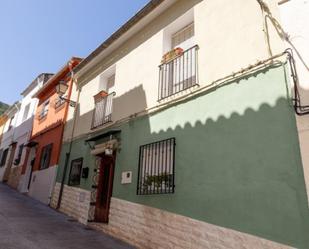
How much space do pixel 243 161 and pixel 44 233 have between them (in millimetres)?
4784

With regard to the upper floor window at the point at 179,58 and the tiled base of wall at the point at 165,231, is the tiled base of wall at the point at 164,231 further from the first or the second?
the upper floor window at the point at 179,58

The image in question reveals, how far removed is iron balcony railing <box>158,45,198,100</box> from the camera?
6.02 meters

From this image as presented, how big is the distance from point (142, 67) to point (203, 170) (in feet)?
12.6

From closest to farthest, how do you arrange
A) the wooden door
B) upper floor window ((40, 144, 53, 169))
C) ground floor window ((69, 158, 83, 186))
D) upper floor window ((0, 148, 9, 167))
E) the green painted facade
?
the green painted facade
the wooden door
ground floor window ((69, 158, 83, 186))
upper floor window ((40, 144, 53, 169))
upper floor window ((0, 148, 9, 167))

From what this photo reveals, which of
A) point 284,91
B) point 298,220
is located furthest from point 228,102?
point 298,220

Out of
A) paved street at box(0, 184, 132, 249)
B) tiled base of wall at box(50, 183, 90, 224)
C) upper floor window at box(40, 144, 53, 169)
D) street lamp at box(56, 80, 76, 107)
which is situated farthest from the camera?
upper floor window at box(40, 144, 53, 169)

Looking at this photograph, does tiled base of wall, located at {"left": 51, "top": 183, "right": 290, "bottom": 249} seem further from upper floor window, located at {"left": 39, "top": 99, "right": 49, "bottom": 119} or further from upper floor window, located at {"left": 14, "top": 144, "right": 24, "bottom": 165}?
upper floor window, located at {"left": 14, "top": 144, "right": 24, "bottom": 165}

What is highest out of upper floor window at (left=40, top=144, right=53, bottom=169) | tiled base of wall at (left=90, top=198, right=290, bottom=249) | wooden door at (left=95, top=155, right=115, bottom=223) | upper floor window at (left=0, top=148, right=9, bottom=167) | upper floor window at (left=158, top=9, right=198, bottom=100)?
upper floor window at (left=158, top=9, right=198, bottom=100)

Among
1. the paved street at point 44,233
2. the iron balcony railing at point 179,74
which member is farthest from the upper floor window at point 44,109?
the iron balcony railing at point 179,74

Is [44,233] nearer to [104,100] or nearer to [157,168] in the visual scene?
[157,168]

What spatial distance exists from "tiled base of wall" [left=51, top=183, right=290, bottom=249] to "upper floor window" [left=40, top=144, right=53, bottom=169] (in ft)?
14.6

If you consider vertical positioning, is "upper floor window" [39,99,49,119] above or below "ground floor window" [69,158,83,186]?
above

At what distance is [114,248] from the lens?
18.4 feet

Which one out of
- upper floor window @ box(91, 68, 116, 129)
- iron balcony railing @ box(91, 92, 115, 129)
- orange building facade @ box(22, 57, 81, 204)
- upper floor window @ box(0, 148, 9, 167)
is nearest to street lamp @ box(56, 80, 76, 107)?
orange building facade @ box(22, 57, 81, 204)
